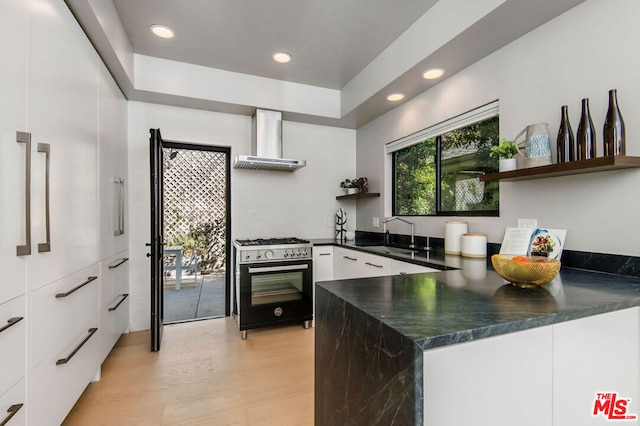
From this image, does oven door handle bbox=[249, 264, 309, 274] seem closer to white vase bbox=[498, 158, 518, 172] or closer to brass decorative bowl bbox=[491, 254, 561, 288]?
white vase bbox=[498, 158, 518, 172]

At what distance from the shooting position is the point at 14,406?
116 cm

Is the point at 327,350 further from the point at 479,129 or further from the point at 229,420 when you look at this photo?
the point at 479,129

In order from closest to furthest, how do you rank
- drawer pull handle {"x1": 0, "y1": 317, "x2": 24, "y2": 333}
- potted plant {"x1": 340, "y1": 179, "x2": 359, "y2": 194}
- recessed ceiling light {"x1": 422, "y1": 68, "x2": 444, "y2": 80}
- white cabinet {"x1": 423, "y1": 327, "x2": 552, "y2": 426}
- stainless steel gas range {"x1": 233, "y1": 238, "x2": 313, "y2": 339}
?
1. white cabinet {"x1": 423, "y1": 327, "x2": 552, "y2": 426}
2. drawer pull handle {"x1": 0, "y1": 317, "x2": 24, "y2": 333}
3. recessed ceiling light {"x1": 422, "y1": 68, "x2": 444, "y2": 80}
4. stainless steel gas range {"x1": 233, "y1": 238, "x2": 313, "y2": 339}
5. potted plant {"x1": 340, "y1": 179, "x2": 359, "y2": 194}

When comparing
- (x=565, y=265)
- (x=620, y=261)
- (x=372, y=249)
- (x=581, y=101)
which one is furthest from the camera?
(x=372, y=249)

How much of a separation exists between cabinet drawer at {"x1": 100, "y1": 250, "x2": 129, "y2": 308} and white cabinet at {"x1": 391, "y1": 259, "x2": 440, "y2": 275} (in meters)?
2.13

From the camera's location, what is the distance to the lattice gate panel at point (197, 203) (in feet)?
10.9

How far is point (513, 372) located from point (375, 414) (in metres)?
0.39

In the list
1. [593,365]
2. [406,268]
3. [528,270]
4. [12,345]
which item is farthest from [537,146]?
[12,345]

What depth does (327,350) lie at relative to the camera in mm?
1087

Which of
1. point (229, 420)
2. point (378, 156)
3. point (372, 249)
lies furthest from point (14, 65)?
point (378, 156)

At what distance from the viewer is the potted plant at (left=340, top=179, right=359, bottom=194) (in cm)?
376

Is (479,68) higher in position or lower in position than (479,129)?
higher

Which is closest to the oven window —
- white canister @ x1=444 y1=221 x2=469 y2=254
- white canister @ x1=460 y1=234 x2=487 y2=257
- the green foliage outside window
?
the green foliage outside window

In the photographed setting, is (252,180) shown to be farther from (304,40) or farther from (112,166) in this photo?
(304,40)
